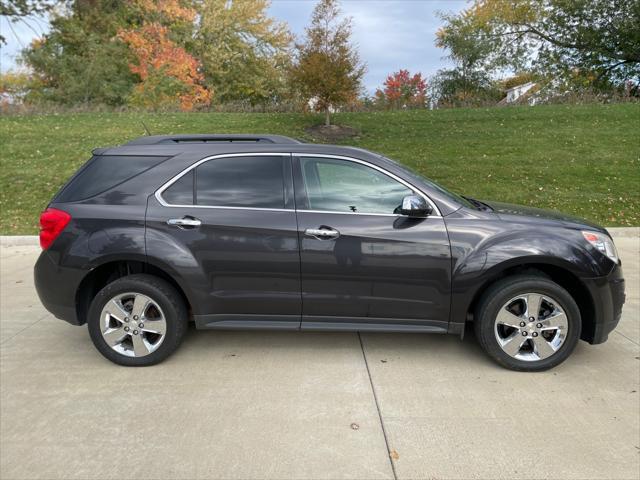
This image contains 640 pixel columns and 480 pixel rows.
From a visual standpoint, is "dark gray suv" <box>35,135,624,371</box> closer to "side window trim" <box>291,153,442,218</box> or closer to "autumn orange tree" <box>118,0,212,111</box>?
"side window trim" <box>291,153,442,218</box>

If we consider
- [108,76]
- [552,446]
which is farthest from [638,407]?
[108,76]

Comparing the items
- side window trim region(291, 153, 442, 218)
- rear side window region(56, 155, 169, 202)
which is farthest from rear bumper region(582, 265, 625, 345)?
rear side window region(56, 155, 169, 202)

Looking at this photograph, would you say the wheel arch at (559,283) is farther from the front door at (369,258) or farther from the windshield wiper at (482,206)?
the windshield wiper at (482,206)

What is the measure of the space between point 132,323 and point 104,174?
47.3 inches

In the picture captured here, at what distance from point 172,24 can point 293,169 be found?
3236 centimetres

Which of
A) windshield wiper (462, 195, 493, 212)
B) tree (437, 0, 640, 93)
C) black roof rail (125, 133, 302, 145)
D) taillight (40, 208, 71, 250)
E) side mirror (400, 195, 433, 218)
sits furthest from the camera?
tree (437, 0, 640, 93)

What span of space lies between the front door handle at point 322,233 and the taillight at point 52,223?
1870 mm

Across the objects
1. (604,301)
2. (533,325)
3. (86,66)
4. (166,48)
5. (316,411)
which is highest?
(166,48)

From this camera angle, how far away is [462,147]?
1338cm

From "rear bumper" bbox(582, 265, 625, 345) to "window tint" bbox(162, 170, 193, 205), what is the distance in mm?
3056

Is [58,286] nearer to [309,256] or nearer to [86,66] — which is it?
[309,256]

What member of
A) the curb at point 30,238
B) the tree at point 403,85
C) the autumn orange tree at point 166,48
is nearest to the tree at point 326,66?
the curb at point 30,238

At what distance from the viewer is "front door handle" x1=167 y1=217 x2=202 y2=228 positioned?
3.41 m

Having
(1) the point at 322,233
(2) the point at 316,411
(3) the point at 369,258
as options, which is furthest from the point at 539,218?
(2) the point at 316,411
